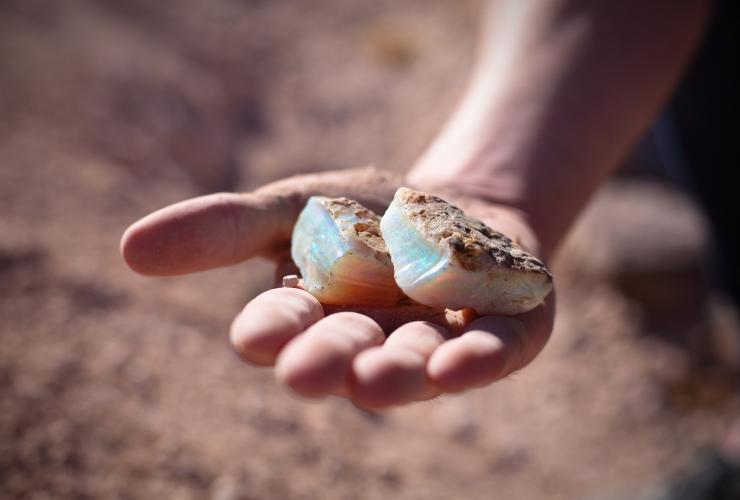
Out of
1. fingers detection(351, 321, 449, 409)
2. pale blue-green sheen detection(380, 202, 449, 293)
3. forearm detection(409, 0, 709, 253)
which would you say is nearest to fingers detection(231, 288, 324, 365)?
fingers detection(351, 321, 449, 409)

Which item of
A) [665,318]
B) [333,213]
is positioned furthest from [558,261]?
[333,213]

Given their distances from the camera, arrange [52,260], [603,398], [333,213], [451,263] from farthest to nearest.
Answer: [603,398]
[52,260]
[333,213]
[451,263]

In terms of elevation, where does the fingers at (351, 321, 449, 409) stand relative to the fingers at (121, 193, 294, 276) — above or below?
above

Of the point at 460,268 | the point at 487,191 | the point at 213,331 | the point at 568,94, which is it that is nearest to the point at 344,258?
the point at 460,268

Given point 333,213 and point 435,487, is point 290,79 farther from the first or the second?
point 333,213

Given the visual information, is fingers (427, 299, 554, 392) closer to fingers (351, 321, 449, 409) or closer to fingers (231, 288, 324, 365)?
fingers (351, 321, 449, 409)
